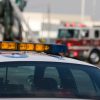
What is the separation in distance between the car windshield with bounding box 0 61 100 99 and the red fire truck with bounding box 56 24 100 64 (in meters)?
24.6

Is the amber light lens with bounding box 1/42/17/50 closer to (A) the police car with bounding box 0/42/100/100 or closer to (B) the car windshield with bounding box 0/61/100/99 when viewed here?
(A) the police car with bounding box 0/42/100/100

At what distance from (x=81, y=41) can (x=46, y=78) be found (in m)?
25.5

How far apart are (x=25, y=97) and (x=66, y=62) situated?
25.8 inches

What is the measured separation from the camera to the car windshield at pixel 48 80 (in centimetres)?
492

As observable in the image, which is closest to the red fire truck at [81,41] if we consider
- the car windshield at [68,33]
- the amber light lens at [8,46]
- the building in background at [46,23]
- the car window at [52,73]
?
the car windshield at [68,33]

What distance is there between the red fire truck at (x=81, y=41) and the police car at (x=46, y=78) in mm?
24612

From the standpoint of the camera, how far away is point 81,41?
3055cm

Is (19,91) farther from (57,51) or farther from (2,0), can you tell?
(2,0)

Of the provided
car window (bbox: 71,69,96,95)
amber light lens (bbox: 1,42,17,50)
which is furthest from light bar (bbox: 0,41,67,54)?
car window (bbox: 71,69,96,95)

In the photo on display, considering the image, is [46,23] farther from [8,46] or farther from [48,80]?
[48,80]

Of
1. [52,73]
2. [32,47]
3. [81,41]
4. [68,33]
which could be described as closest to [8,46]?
[32,47]

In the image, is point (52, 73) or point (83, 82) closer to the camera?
point (83, 82)

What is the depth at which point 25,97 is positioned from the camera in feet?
15.7

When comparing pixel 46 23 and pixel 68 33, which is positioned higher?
pixel 68 33
